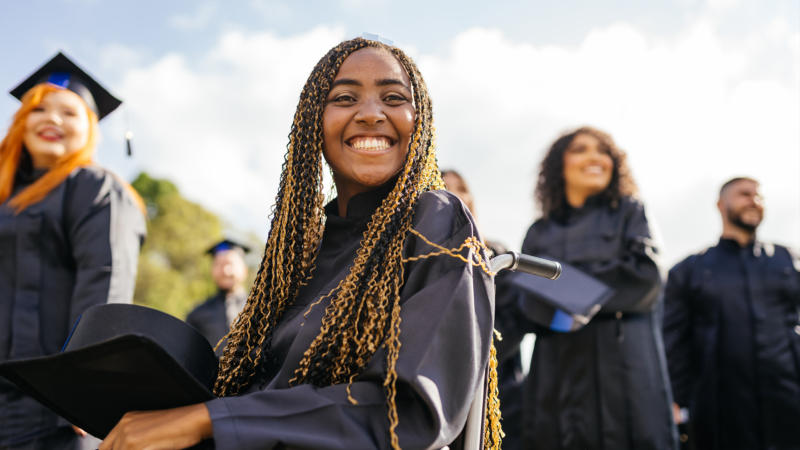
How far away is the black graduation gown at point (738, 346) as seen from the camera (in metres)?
5.77

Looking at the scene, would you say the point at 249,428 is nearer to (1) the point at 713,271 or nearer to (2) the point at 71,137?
(2) the point at 71,137

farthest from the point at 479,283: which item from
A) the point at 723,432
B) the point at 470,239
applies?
the point at 723,432

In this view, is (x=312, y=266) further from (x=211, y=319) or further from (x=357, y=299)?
(x=211, y=319)

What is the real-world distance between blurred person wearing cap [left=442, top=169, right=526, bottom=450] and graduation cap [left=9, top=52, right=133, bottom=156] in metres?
2.20

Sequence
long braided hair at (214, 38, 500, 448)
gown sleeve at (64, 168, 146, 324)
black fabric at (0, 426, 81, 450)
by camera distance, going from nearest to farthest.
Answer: long braided hair at (214, 38, 500, 448)
black fabric at (0, 426, 81, 450)
gown sleeve at (64, 168, 146, 324)

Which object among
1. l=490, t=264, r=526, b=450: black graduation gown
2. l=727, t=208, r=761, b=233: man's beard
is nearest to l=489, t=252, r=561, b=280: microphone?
l=490, t=264, r=526, b=450: black graduation gown

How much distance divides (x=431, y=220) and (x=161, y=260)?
112 feet

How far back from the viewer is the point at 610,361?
4488 millimetres

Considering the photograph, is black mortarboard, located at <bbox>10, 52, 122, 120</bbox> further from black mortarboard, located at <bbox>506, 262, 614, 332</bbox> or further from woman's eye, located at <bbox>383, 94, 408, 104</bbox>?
black mortarboard, located at <bbox>506, 262, 614, 332</bbox>

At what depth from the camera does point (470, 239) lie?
5.81 ft

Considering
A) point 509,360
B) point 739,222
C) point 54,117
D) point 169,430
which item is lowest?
point 509,360

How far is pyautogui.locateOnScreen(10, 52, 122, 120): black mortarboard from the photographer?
3824 millimetres

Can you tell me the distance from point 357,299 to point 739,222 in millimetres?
5561

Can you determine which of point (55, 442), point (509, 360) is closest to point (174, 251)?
point (509, 360)
